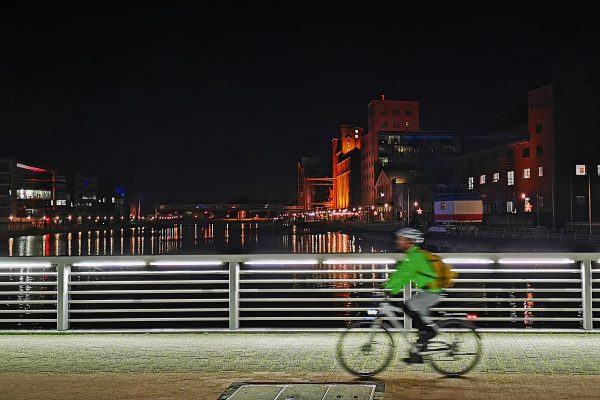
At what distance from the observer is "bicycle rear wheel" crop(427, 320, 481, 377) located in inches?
354

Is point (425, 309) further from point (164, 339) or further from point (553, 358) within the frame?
point (164, 339)

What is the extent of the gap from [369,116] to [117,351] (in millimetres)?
158048

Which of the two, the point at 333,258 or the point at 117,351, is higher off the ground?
the point at 333,258

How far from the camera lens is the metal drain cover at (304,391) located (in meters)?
7.95

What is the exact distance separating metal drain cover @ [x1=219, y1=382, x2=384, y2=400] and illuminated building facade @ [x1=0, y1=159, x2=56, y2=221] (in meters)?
162

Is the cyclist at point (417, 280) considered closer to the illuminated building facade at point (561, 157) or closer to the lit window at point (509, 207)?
the illuminated building facade at point (561, 157)

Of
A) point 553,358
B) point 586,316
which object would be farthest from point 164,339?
point 586,316

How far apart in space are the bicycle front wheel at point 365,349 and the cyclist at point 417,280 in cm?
36

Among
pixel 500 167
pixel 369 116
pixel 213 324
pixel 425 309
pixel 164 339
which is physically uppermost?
pixel 369 116

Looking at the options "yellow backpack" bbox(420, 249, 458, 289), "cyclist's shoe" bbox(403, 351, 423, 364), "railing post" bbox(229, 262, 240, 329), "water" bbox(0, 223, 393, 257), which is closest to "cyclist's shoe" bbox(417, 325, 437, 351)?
"cyclist's shoe" bbox(403, 351, 423, 364)

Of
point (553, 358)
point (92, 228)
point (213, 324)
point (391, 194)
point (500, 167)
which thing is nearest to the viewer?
point (553, 358)

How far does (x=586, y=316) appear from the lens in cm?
1213

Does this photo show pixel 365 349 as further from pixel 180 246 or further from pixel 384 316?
pixel 180 246

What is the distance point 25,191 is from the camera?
17262cm
